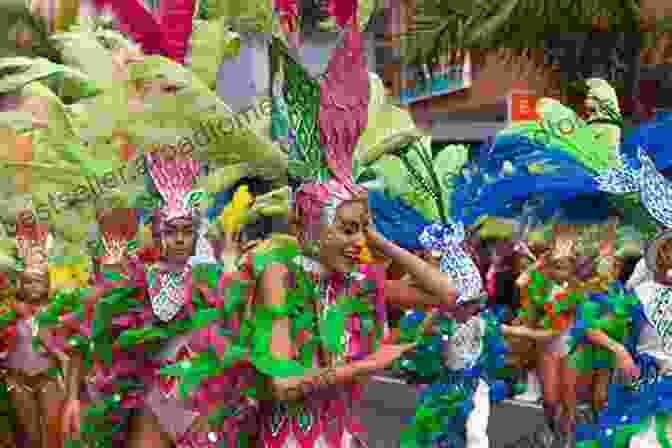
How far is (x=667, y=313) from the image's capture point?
15.9 ft

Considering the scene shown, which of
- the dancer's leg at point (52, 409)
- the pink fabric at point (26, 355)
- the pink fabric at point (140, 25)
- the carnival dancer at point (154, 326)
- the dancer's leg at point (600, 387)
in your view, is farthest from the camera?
the dancer's leg at point (52, 409)

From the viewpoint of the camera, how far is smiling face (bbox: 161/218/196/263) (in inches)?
214

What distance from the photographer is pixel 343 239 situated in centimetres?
444

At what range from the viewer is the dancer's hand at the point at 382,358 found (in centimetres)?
422

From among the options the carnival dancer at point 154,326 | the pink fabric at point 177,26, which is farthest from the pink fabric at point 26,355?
the pink fabric at point 177,26

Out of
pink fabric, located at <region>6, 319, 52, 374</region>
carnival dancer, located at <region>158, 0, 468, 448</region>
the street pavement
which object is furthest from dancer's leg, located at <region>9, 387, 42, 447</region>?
carnival dancer, located at <region>158, 0, 468, 448</region>

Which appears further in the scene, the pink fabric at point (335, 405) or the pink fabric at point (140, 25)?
the pink fabric at point (140, 25)

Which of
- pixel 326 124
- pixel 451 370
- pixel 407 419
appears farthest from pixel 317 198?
pixel 407 419

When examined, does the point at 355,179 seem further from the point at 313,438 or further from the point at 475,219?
the point at 475,219

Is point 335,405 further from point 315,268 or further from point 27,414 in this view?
point 27,414

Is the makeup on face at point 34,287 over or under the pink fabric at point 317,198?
under

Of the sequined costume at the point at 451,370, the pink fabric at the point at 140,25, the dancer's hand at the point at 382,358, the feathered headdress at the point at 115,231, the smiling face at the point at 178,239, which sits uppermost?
the pink fabric at the point at 140,25

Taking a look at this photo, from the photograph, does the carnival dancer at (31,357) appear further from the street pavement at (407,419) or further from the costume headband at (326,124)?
the costume headband at (326,124)

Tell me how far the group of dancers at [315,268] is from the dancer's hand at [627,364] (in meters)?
0.01
